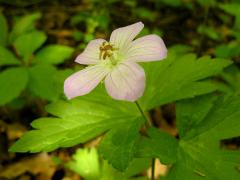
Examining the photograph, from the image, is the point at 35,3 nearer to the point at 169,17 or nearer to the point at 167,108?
the point at 169,17

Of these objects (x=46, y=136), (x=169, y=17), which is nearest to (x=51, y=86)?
(x=46, y=136)

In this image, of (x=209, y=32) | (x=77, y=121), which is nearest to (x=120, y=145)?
(x=77, y=121)

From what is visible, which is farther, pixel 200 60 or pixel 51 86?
pixel 51 86

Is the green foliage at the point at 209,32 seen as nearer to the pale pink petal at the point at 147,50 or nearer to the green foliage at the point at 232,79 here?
the green foliage at the point at 232,79

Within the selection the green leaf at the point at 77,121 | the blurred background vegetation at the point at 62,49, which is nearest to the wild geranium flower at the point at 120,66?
the green leaf at the point at 77,121

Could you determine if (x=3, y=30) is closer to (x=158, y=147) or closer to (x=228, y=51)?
(x=228, y=51)

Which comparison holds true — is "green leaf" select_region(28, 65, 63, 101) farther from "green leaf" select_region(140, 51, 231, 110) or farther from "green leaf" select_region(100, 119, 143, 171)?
"green leaf" select_region(100, 119, 143, 171)

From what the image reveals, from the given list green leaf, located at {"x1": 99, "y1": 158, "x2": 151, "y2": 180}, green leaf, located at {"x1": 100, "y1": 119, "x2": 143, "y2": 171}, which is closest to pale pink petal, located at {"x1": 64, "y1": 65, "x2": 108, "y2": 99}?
green leaf, located at {"x1": 100, "y1": 119, "x2": 143, "y2": 171}

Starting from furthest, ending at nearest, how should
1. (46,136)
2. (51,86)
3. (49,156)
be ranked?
(49,156) → (51,86) → (46,136)
